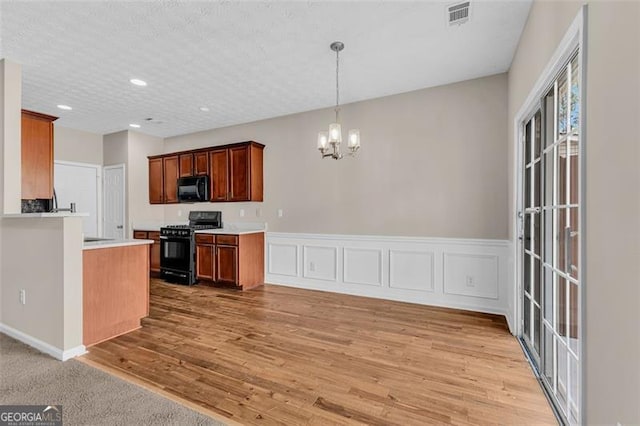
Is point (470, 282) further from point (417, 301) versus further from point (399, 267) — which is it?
point (399, 267)

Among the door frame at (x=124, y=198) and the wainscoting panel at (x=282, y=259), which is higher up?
the door frame at (x=124, y=198)

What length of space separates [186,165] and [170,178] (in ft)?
1.66

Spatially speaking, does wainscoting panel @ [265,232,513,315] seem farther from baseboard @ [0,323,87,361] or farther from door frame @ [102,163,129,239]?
door frame @ [102,163,129,239]

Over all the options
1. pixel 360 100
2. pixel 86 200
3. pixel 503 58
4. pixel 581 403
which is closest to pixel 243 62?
pixel 360 100

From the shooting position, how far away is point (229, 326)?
3.16 meters

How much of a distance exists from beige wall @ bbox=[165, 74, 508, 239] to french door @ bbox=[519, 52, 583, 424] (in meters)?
0.92

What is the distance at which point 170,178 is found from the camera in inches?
229

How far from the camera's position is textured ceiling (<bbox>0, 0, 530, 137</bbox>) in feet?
7.73

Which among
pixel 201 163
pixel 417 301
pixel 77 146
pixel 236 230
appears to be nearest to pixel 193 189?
pixel 201 163

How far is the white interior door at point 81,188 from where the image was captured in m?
5.39

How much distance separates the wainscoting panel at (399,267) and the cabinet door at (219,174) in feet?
3.71

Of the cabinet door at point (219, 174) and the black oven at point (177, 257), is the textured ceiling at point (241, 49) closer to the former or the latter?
the cabinet door at point (219, 174)

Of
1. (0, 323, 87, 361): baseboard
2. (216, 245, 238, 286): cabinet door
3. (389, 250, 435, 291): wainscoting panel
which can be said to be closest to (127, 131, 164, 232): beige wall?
(216, 245, 238, 286): cabinet door

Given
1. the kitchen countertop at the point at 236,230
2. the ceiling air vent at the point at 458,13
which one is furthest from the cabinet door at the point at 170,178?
the ceiling air vent at the point at 458,13
